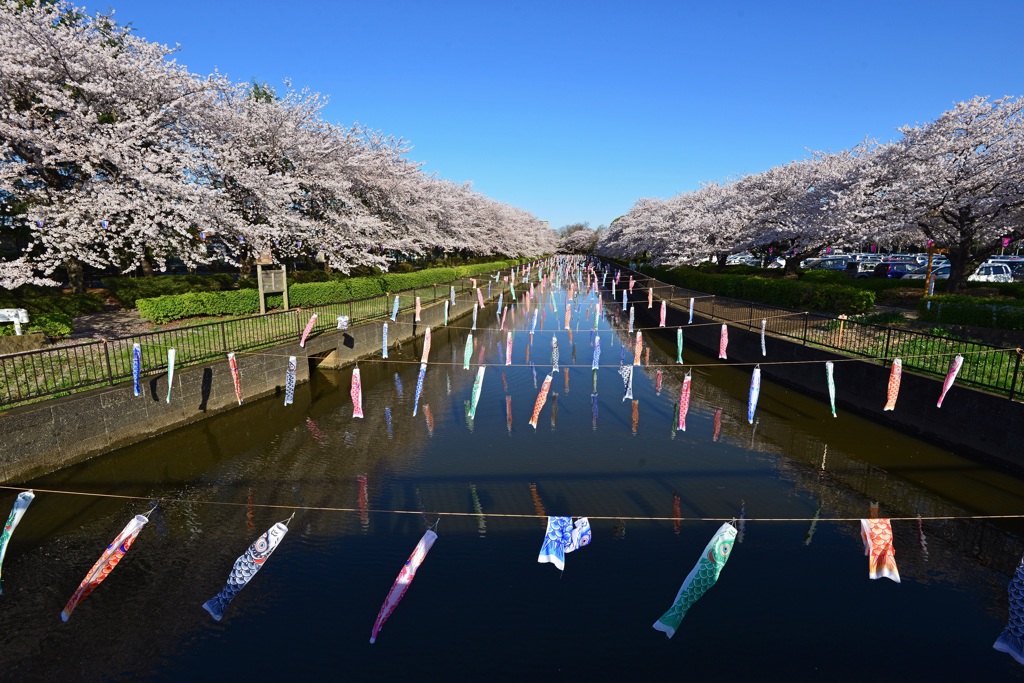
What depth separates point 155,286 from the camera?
66.5ft

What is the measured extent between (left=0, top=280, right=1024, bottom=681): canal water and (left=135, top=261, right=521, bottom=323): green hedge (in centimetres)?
659

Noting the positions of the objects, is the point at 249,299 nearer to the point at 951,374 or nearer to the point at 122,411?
the point at 122,411

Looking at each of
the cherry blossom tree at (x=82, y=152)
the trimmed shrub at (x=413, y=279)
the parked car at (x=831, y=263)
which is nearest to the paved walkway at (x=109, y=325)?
the cherry blossom tree at (x=82, y=152)

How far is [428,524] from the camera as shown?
24.4 ft

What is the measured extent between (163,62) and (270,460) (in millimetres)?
15262

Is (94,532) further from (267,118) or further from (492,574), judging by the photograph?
(267,118)

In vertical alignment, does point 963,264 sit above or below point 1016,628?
above

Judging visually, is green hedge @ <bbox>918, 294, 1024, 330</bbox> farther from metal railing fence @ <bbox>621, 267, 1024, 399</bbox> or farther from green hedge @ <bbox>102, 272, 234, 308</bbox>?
green hedge @ <bbox>102, 272, 234, 308</bbox>

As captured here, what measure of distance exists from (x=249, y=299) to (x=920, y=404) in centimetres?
2013

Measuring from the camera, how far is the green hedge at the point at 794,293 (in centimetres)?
1711

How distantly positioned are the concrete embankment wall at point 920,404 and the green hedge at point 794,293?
3347mm

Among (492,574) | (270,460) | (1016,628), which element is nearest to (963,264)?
(1016,628)

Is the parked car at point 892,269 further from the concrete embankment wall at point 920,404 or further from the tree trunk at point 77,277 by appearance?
the tree trunk at point 77,277

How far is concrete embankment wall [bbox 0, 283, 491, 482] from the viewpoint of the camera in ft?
26.7
